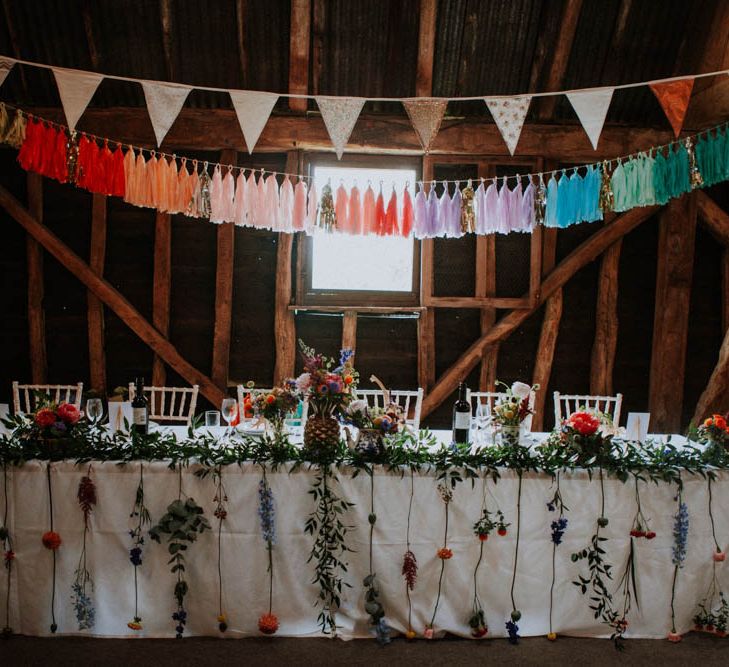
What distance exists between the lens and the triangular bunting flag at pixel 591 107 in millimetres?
3320

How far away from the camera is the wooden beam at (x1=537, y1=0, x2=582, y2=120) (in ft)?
14.3

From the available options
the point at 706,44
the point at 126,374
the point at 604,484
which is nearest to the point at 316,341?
the point at 126,374

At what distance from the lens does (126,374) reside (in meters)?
5.05

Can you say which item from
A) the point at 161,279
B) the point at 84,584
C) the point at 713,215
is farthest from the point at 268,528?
the point at 713,215

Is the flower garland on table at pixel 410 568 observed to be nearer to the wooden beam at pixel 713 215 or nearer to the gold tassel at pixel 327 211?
the gold tassel at pixel 327 211

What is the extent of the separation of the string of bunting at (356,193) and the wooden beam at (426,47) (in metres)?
1.06

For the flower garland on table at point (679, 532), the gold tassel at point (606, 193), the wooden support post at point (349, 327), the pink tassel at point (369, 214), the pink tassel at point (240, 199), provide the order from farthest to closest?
1. the wooden support post at point (349, 327)
2. the pink tassel at point (369, 214)
3. the pink tassel at point (240, 199)
4. the gold tassel at point (606, 193)
5. the flower garland on table at point (679, 532)

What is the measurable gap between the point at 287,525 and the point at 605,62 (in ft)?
13.9

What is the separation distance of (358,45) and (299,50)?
0.47 meters

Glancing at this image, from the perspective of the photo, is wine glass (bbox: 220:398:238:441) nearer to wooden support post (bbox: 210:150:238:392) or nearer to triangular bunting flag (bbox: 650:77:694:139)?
wooden support post (bbox: 210:150:238:392)

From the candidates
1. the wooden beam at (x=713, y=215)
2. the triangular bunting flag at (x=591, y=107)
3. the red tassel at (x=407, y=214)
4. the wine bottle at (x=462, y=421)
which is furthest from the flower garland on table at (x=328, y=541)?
the wooden beam at (x=713, y=215)

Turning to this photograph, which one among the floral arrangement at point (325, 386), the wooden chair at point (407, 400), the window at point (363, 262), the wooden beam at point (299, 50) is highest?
the wooden beam at point (299, 50)

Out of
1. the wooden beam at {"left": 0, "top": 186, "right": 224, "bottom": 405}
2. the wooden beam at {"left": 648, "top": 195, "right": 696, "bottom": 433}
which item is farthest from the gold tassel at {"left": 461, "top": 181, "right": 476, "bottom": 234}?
the wooden beam at {"left": 0, "top": 186, "right": 224, "bottom": 405}

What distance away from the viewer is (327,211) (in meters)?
3.98
